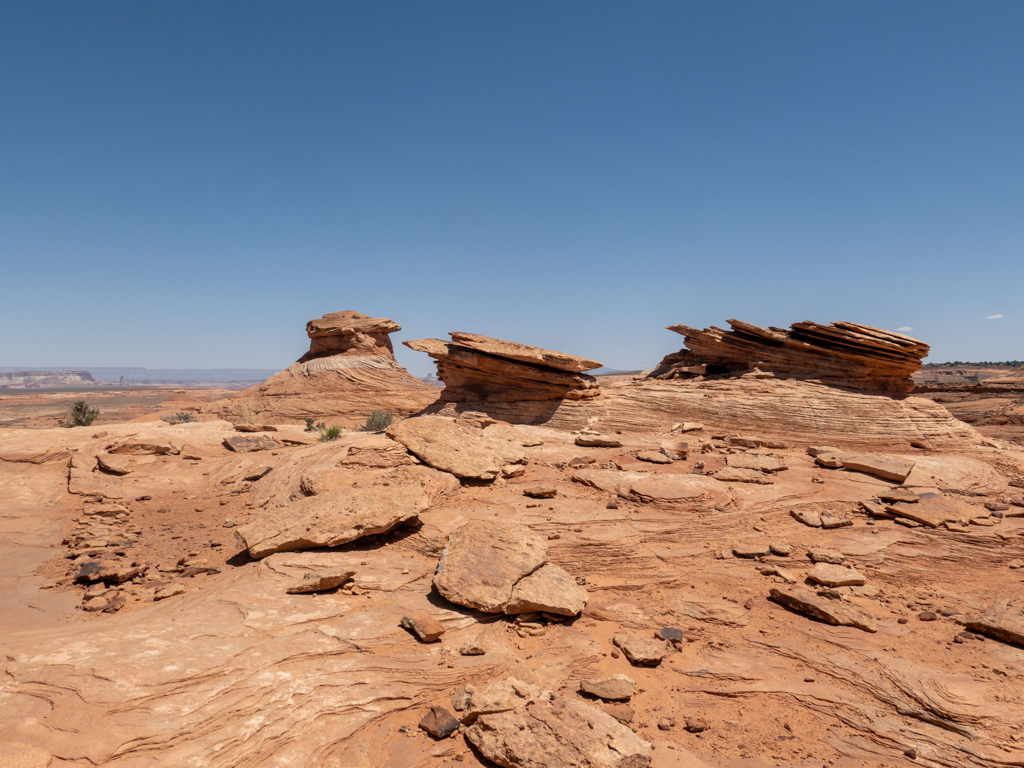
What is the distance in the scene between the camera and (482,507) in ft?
23.7

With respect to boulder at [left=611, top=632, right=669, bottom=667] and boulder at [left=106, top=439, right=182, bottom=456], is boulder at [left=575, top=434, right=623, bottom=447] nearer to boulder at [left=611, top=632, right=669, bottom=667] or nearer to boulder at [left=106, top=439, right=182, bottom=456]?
boulder at [left=611, top=632, right=669, bottom=667]

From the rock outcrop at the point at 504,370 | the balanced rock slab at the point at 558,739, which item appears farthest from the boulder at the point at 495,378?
the balanced rock slab at the point at 558,739

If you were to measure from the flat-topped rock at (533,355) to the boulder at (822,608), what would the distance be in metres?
8.37

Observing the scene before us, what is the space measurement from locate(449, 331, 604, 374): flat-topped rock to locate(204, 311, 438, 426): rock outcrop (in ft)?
35.4

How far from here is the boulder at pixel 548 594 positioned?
4.92m

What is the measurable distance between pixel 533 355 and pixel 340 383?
1597 cm

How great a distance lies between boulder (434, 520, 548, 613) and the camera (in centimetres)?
492

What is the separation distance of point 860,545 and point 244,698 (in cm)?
748

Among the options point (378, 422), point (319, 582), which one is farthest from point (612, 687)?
point (378, 422)

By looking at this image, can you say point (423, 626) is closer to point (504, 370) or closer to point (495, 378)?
point (504, 370)

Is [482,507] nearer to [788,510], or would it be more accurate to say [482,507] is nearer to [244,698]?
[244,698]

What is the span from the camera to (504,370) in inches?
562

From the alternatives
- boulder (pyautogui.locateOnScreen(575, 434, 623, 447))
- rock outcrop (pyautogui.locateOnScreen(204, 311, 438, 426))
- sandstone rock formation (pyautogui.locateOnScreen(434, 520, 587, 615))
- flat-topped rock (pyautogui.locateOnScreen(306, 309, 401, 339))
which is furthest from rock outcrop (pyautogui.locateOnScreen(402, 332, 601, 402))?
flat-topped rock (pyautogui.locateOnScreen(306, 309, 401, 339))

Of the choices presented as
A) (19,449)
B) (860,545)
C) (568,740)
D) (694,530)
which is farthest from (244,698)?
(19,449)
